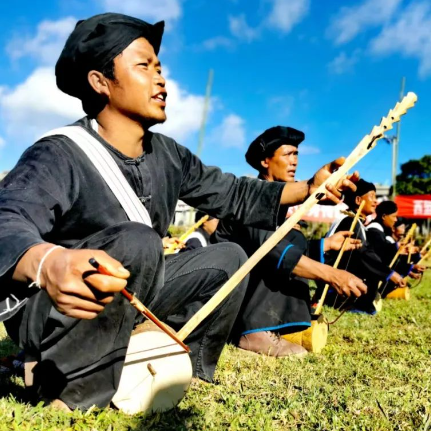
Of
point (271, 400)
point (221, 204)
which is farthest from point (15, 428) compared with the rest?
point (221, 204)

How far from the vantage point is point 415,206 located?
20188 millimetres

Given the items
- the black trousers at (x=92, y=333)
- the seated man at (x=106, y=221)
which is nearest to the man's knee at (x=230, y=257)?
the seated man at (x=106, y=221)

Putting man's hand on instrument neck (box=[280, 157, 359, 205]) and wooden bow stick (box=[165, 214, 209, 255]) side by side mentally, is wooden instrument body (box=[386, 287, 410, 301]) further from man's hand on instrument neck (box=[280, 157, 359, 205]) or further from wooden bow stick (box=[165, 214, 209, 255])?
man's hand on instrument neck (box=[280, 157, 359, 205])

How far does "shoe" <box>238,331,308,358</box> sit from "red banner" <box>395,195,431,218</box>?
18.3m

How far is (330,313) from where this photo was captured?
532cm

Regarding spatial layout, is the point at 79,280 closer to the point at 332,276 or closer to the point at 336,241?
the point at 332,276

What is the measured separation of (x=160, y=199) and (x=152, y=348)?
83 centimetres

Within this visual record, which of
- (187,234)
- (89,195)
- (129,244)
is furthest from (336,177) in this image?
(187,234)

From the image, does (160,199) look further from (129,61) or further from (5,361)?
(5,361)

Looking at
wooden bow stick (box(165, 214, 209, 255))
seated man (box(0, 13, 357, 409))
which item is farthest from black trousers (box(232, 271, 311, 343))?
wooden bow stick (box(165, 214, 209, 255))

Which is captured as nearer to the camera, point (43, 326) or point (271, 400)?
point (43, 326)

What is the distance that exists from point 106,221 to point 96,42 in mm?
1000

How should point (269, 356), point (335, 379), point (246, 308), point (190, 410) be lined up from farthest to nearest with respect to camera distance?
point (246, 308), point (269, 356), point (335, 379), point (190, 410)

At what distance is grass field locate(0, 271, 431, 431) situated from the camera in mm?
1861
